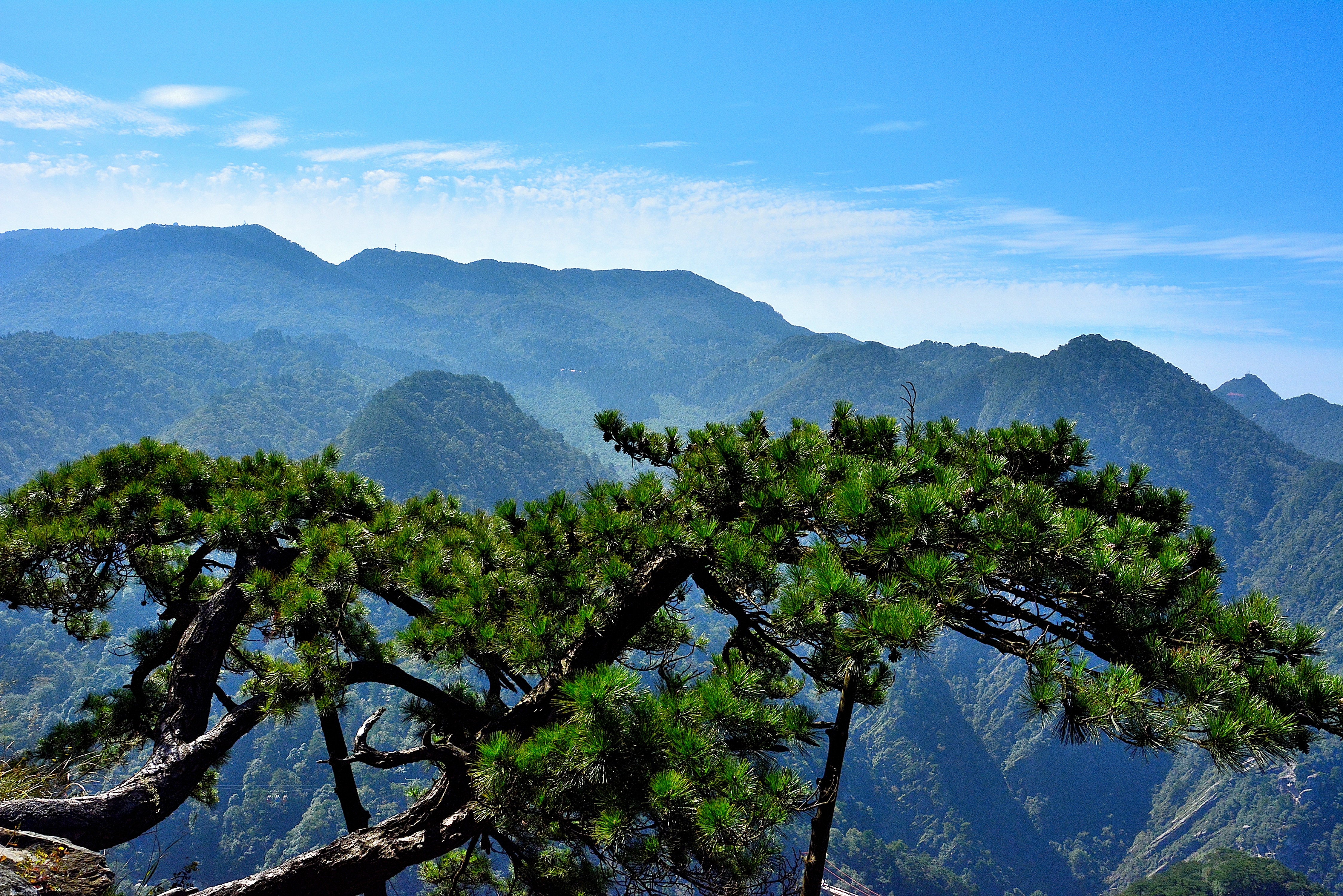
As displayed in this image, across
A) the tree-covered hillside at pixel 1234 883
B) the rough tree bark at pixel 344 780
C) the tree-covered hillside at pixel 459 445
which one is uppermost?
the rough tree bark at pixel 344 780

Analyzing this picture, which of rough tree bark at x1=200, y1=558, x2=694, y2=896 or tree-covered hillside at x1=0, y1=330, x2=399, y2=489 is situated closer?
rough tree bark at x1=200, y1=558, x2=694, y2=896

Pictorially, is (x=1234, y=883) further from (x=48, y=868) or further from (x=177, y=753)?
(x=48, y=868)

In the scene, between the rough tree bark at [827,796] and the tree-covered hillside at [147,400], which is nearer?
the rough tree bark at [827,796]

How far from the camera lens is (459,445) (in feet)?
430

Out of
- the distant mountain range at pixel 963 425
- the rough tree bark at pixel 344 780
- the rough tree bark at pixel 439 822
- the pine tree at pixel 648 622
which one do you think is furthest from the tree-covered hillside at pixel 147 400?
the rough tree bark at pixel 439 822

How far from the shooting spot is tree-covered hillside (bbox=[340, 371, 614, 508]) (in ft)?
384

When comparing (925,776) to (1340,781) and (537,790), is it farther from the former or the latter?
(537,790)

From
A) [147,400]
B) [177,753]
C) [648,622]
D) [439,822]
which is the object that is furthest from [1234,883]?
[147,400]

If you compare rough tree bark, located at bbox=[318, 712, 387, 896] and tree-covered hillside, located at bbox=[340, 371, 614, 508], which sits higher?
rough tree bark, located at bbox=[318, 712, 387, 896]

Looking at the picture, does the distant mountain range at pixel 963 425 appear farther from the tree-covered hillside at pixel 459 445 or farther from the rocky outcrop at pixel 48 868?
the rocky outcrop at pixel 48 868

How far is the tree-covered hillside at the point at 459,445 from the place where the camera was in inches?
4611

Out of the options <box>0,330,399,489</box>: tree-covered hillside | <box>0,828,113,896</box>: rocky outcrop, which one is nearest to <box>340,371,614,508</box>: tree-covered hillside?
<box>0,330,399,489</box>: tree-covered hillside

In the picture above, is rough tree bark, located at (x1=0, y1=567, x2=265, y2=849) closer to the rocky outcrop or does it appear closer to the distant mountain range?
the rocky outcrop

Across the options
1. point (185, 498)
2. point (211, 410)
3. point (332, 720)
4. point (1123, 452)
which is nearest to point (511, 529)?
point (332, 720)
